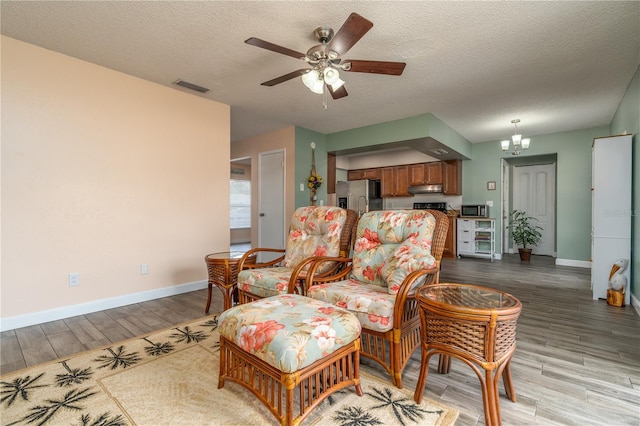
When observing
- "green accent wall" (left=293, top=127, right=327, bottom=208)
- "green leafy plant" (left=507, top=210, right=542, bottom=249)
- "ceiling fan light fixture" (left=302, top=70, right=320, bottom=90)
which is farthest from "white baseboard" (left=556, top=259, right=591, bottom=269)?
"ceiling fan light fixture" (left=302, top=70, right=320, bottom=90)

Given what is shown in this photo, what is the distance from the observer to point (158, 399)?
5.17ft

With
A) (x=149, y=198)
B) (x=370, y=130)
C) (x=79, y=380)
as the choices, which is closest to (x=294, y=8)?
(x=149, y=198)

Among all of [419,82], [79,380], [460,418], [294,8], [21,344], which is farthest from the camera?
[419,82]

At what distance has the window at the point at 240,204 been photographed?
881 cm

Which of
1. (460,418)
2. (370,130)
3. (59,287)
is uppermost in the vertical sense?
(370,130)

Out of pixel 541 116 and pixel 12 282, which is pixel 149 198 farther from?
pixel 541 116

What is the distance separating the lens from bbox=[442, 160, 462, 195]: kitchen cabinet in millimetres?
6449

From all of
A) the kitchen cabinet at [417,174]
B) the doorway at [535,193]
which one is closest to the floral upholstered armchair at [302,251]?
the kitchen cabinet at [417,174]

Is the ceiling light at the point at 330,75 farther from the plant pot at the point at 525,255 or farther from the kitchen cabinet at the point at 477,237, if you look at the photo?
the plant pot at the point at 525,255

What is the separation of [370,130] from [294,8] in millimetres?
3035

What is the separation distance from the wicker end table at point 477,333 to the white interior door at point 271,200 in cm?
388

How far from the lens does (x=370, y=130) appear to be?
16.2 feet

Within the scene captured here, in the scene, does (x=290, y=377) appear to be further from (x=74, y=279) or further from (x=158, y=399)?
(x=74, y=279)

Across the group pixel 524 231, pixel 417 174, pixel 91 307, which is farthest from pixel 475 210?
pixel 91 307
